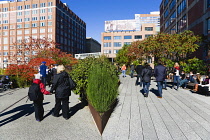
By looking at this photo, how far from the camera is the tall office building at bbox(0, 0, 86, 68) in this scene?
65875 millimetres

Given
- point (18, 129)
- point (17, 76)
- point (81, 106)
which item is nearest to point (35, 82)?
point (18, 129)

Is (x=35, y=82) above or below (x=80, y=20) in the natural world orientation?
below

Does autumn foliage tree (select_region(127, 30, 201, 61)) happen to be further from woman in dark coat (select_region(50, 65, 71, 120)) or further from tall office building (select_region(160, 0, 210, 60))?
woman in dark coat (select_region(50, 65, 71, 120))

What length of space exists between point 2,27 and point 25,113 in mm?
80054

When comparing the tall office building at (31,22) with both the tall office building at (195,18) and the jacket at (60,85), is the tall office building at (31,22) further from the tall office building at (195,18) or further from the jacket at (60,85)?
the jacket at (60,85)

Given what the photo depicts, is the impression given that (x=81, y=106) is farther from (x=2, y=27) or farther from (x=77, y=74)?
(x=2, y=27)

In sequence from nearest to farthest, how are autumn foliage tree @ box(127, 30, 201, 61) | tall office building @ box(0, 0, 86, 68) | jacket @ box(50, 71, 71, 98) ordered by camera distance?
jacket @ box(50, 71, 71, 98) → autumn foliage tree @ box(127, 30, 201, 61) → tall office building @ box(0, 0, 86, 68)

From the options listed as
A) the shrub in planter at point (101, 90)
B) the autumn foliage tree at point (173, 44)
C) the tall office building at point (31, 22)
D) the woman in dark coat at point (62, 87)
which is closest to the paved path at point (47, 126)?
the woman in dark coat at point (62, 87)

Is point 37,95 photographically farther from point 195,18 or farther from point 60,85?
point 195,18

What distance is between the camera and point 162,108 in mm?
6152

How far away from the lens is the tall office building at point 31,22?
6588cm

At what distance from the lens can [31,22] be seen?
68.1 meters

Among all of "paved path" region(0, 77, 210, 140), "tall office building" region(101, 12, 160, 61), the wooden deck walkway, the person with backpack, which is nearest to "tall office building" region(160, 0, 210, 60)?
the wooden deck walkway

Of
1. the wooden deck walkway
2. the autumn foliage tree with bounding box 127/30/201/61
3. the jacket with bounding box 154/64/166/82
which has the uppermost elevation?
the autumn foliage tree with bounding box 127/30/201/61
